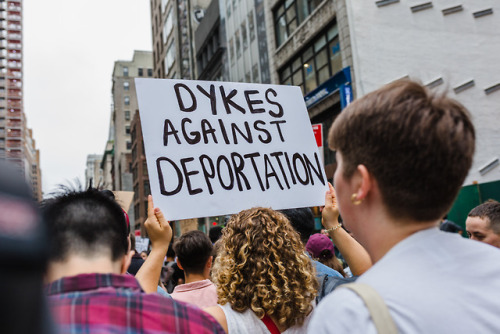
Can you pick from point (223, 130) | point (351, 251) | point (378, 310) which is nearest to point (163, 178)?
point (223, 130)

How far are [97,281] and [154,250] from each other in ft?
3.20

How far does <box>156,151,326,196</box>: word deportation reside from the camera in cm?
301

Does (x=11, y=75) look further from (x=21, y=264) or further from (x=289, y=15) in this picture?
(x=21, y=264)

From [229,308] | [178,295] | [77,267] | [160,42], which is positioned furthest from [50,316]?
[160,42]

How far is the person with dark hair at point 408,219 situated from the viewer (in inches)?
43.4

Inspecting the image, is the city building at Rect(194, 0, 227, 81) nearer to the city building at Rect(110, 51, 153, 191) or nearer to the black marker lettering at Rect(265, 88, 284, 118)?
the black marker lettering at Rect(265, 88, 284, 118)

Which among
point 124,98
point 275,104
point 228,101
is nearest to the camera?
point 228,101

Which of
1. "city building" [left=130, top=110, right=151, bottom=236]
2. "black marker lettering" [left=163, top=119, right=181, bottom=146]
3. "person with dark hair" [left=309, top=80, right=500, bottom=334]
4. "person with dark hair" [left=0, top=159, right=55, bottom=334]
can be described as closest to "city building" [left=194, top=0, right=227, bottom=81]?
"city building" [left=130, top=110, right=151, bottom=236]

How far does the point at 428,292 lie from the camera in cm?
112

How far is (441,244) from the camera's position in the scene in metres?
1.24

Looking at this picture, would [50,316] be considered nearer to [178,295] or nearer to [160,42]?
[178,295]

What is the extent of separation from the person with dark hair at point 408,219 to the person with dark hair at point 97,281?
505 mm

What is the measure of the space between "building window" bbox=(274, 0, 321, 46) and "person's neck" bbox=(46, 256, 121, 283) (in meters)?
17.6

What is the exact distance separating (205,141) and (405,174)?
210 cm
